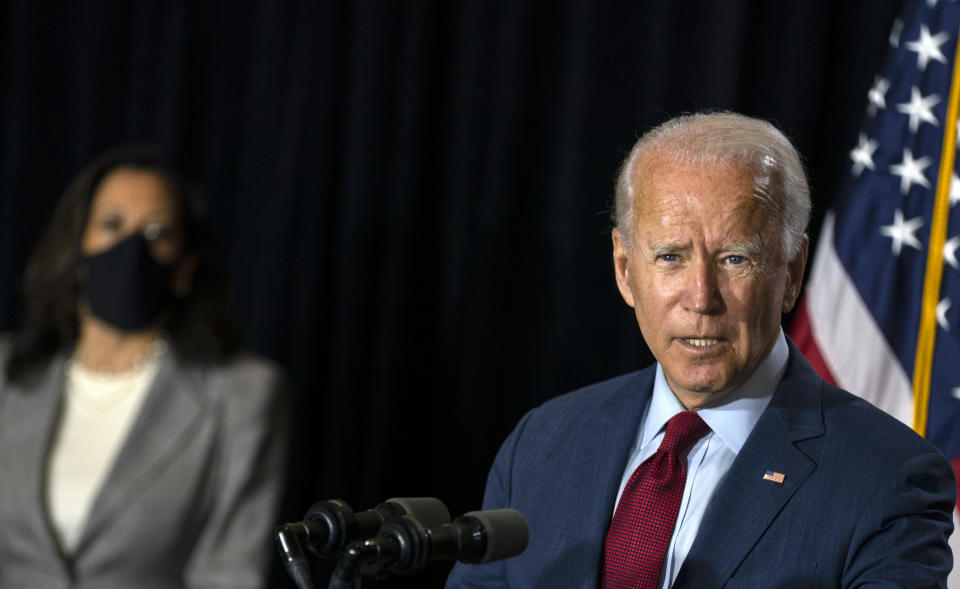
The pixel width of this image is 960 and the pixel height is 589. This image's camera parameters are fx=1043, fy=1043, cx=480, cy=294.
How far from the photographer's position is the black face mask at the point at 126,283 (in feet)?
8.35

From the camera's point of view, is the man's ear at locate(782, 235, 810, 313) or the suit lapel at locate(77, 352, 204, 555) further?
the suit lapel at locate(77, 352, 204, 555)

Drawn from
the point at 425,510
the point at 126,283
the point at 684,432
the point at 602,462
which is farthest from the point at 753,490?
the point at 126,283

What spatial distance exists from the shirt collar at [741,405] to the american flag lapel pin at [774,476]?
0.25 ft

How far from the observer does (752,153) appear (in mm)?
1567

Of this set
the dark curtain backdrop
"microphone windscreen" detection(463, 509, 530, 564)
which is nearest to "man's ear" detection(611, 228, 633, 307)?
"microphone windscreen" detection(463, 509, 530, 564)

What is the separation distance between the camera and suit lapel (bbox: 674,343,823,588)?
4.83ft

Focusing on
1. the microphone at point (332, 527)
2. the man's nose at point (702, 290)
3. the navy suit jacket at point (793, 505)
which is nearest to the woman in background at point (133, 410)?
the navy suit jacket at point (793, 505)

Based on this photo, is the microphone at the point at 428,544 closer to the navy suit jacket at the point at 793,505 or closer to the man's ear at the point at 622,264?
the navy suit jacket at the point at 793,505

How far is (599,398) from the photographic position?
1.85m

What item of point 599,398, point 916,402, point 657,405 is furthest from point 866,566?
point 916,402

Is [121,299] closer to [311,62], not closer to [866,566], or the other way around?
[311,62]

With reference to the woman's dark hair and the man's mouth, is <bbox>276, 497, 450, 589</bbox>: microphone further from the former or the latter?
the woman's dark hair

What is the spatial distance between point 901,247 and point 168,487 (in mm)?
1832

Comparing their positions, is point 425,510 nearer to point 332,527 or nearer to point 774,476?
point 332,527
